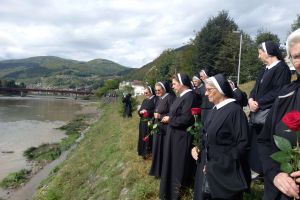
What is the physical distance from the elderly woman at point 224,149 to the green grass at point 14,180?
13564 millimetres

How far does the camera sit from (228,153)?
3.95 meters

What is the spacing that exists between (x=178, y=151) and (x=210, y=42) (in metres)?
34.1

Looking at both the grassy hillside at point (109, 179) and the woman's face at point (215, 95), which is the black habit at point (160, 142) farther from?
the woman's face at point (215, 95)

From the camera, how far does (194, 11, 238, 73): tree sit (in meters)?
38.1

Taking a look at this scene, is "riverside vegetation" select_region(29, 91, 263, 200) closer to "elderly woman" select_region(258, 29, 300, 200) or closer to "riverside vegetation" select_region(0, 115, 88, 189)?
"riverside vegetation" select_region(0, 115, 88, 189)

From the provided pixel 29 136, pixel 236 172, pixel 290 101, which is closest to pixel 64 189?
pixel 236 172

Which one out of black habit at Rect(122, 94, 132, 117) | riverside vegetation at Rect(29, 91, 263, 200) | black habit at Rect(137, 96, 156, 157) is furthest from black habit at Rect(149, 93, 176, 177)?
black habit at Rect(122, 94, 132, 117)

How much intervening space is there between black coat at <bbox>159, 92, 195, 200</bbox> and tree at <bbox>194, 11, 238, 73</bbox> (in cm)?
3209

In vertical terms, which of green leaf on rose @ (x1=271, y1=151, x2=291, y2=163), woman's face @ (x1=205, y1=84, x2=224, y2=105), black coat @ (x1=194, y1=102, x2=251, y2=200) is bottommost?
black coat @ (x1=194, y1=102, x2=251, y2=200)

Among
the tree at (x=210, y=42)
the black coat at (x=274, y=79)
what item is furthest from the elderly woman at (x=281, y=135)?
the tree at (x=210, y=42)

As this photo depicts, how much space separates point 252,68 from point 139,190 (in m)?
26.7

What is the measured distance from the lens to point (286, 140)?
7.52 feet

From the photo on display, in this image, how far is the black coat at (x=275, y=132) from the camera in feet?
8.32

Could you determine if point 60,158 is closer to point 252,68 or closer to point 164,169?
point 164,169
